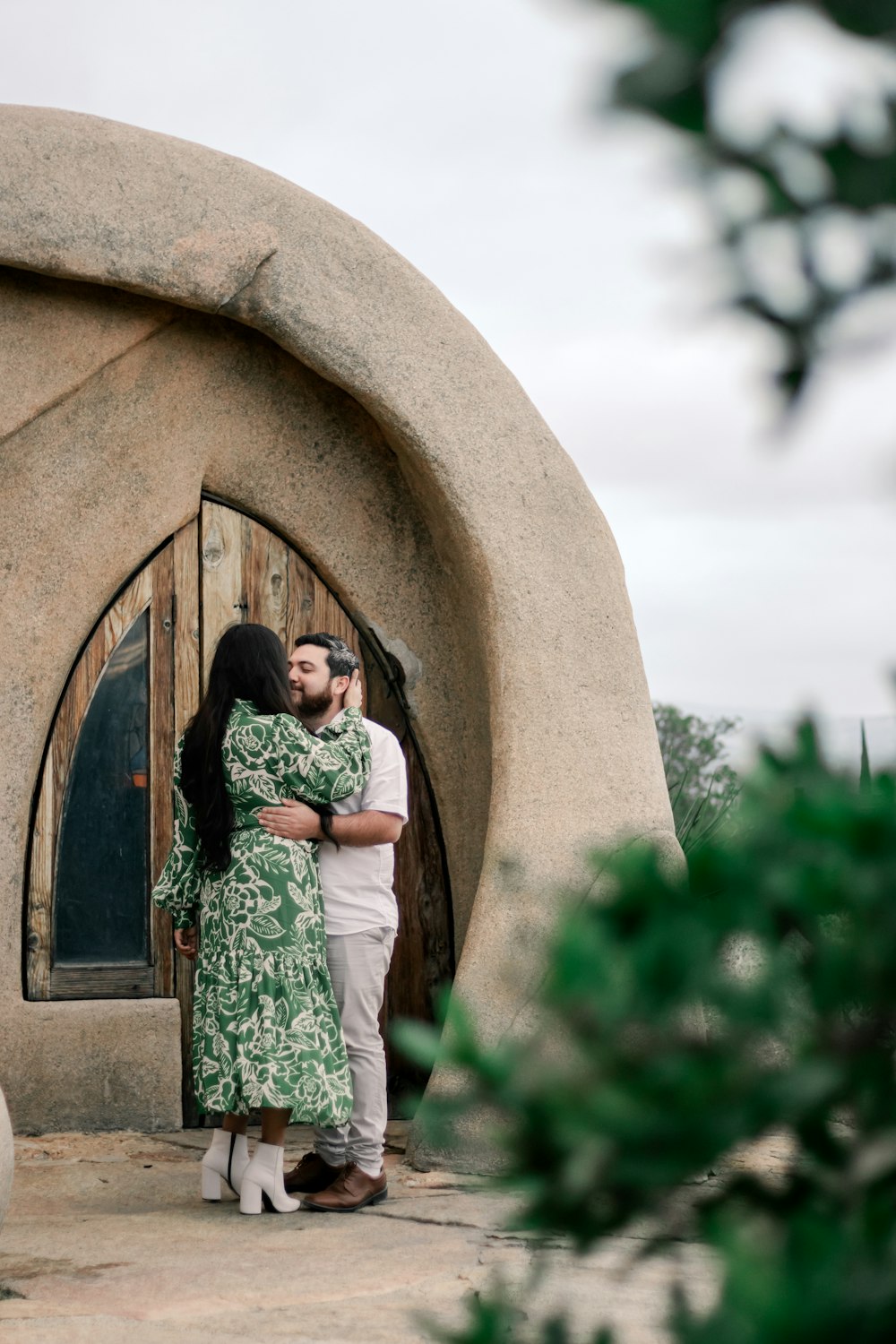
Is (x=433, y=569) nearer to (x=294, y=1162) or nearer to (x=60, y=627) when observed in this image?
(x=60, y=627)

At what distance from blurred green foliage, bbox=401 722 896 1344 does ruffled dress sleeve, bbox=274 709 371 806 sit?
3.06 m

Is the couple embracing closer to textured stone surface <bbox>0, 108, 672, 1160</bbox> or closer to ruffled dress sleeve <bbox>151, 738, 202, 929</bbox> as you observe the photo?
ruffled dress sleeve <bbox>151, 738, 202, 929</bbox>

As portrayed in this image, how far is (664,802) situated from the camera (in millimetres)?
4773

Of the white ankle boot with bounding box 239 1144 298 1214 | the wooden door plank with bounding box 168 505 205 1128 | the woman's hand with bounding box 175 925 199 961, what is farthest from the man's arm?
the wooden door plank with bounding box 168 505 205 1128

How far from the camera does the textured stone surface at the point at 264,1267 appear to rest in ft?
9.43

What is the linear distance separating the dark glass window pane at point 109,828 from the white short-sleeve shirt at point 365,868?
1209 mm

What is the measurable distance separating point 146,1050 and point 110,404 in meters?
2.28

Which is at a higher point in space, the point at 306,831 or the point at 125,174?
the point at 125,174

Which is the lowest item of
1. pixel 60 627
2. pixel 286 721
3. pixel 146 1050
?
pixel 146 1050

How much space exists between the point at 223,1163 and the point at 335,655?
5.01ft

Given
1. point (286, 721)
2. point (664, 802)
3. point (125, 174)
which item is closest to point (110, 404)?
point (125, 174)

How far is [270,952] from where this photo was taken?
3.89 meters

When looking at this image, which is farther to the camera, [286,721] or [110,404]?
[110,404]

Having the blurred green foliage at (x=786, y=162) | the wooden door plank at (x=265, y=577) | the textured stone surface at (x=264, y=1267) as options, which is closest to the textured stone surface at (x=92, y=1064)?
the textured stone surface at (x=264, y=1267)
